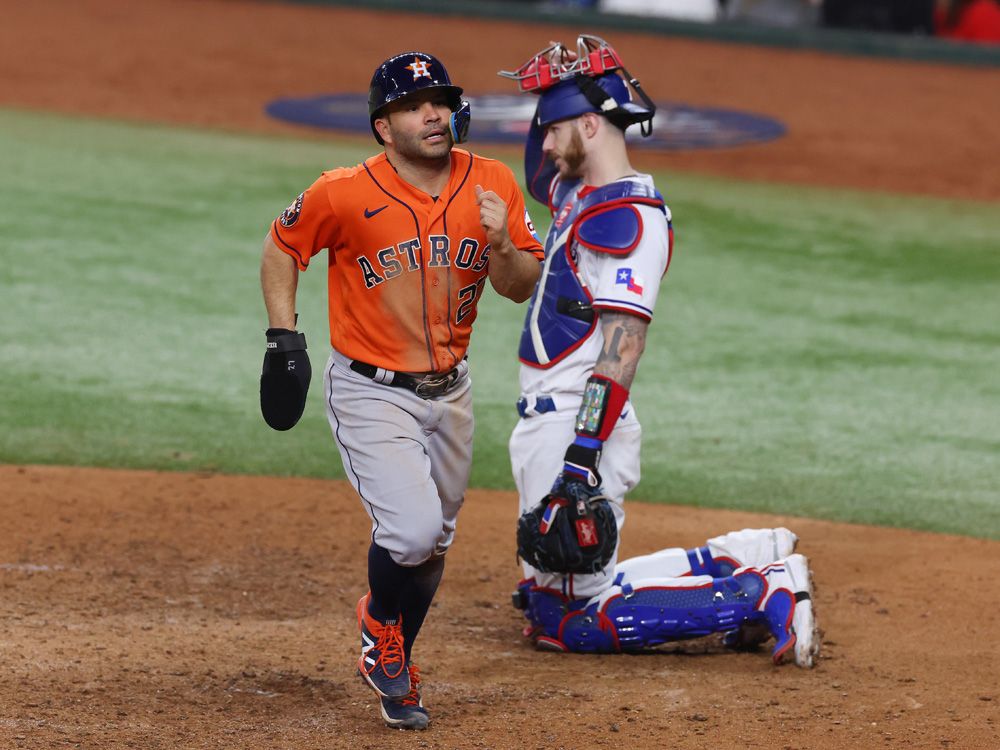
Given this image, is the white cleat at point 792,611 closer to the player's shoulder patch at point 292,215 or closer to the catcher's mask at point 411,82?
the catcher's mask at point 411,82

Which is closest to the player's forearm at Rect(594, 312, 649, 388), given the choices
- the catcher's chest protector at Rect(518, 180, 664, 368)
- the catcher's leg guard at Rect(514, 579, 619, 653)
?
the catcher's chest protector at Rect(518, 180, 664, 368)

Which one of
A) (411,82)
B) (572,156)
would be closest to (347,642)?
(572,156)

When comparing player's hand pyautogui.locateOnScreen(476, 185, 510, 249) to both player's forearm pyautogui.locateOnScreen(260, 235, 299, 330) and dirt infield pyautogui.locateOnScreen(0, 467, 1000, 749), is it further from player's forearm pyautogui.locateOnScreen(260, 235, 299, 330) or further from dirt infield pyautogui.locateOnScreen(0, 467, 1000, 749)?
dirt infield pyautogui.locateOnScreen(0, 467, 1000, 749)

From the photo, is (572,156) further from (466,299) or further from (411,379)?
(411,379)

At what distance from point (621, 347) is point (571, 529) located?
53 cm

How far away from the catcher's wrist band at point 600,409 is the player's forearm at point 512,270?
0.34m

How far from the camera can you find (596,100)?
4.47 meters

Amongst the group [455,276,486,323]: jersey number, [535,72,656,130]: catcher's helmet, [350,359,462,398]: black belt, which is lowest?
[350,359,462,398]: black belt

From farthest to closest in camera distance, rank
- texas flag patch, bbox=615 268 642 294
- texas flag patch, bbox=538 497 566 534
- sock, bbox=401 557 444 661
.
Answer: texas flag patch, bbox=615 268 642 294 → texas flag patch, bbox=538 497 566 534 → sock, bbox=401 557 444 661

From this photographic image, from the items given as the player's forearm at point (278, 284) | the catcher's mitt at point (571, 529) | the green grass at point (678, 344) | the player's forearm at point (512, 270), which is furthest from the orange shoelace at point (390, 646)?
the green grass at point (678, 344)

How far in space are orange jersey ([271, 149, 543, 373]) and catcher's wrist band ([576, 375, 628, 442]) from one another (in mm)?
415

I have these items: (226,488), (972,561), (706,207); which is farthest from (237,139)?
(972,561)

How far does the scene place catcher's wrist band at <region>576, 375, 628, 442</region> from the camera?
420 centimetres

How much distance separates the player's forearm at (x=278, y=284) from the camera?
3939 millimetres
